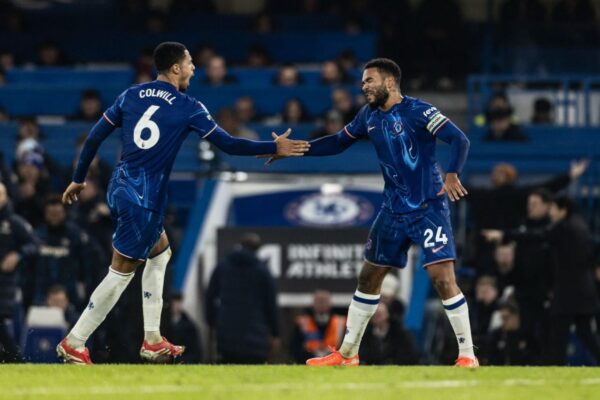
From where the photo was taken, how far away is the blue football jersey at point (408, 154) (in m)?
11.3

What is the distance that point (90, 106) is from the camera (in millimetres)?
21359

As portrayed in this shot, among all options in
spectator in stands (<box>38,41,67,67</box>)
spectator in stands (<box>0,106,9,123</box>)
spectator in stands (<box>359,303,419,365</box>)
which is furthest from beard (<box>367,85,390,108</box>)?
spectator in stands (<box>38,41,67,67</box>)

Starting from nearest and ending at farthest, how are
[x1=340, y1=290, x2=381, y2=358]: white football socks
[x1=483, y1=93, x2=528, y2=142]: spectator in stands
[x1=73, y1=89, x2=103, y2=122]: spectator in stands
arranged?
[x1=340, y1=290, x2=381, y2=358]: white football socks, [x1=483, y1=93, x2=528, y2=142]: spectator in stands, [x1=73, y1=89, x2=103, y2=122]: spectator in stands

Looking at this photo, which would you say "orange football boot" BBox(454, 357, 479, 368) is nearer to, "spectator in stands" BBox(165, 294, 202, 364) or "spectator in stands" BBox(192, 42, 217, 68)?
"spectator in stands" BBox(165, 294, 202, 364)

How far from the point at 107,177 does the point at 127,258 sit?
24.2 feet

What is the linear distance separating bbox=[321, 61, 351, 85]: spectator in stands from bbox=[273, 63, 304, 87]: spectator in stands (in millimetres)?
416

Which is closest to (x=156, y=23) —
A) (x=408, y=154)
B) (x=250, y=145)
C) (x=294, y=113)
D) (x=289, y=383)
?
(x=294, y=113)

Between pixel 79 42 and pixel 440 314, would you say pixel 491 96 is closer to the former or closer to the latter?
pixel 440 314

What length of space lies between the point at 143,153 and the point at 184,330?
620 cm

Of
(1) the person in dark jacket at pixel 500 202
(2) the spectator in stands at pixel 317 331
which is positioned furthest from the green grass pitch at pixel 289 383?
(1) the person in dark jacket at pixel 500 202

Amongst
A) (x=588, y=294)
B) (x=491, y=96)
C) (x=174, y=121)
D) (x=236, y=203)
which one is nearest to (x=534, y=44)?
(x=491, y=96)

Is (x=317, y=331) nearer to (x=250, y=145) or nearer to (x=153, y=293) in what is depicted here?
(x=153, y=293)

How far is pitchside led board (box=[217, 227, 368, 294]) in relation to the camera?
59.6 ft

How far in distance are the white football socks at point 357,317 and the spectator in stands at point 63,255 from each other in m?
5.56
